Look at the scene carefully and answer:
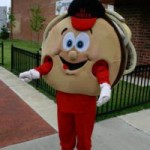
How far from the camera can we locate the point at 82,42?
2982mm

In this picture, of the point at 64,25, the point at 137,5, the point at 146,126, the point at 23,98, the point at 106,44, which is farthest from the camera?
the point at 137,5

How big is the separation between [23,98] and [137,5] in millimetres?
4347

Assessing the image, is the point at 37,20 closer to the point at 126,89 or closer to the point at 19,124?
the point at 126,89

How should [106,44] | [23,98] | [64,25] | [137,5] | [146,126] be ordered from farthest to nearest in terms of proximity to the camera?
[137,5]
[23,98]
[146,126]
[64,25]
[106,44]

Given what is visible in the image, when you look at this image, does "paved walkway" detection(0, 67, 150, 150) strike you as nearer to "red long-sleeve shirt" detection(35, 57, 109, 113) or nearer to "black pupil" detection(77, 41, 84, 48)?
"red long-sleeve shirt" detection(35, 57, 109, 113)

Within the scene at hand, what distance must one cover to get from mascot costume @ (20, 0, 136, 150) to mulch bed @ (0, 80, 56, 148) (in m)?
1.36

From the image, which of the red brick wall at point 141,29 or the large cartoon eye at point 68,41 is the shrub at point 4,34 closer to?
the red brick wall at point 141,29

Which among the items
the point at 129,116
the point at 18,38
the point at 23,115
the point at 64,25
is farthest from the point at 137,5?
the point at 18,38

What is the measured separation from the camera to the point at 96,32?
9.70ft

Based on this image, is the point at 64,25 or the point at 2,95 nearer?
the point at 64,25

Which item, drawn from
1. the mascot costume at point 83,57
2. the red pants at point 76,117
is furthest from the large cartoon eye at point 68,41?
the red pants at point 76,117

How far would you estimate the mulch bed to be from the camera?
4.41 m

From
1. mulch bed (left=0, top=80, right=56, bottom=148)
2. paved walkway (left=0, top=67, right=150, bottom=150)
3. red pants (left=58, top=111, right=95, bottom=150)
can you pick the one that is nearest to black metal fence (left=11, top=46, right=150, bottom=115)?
paved walkway (left=0, top=67, right=150, bottom=150)

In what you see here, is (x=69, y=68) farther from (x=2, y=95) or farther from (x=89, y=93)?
(x=2, y=95)
